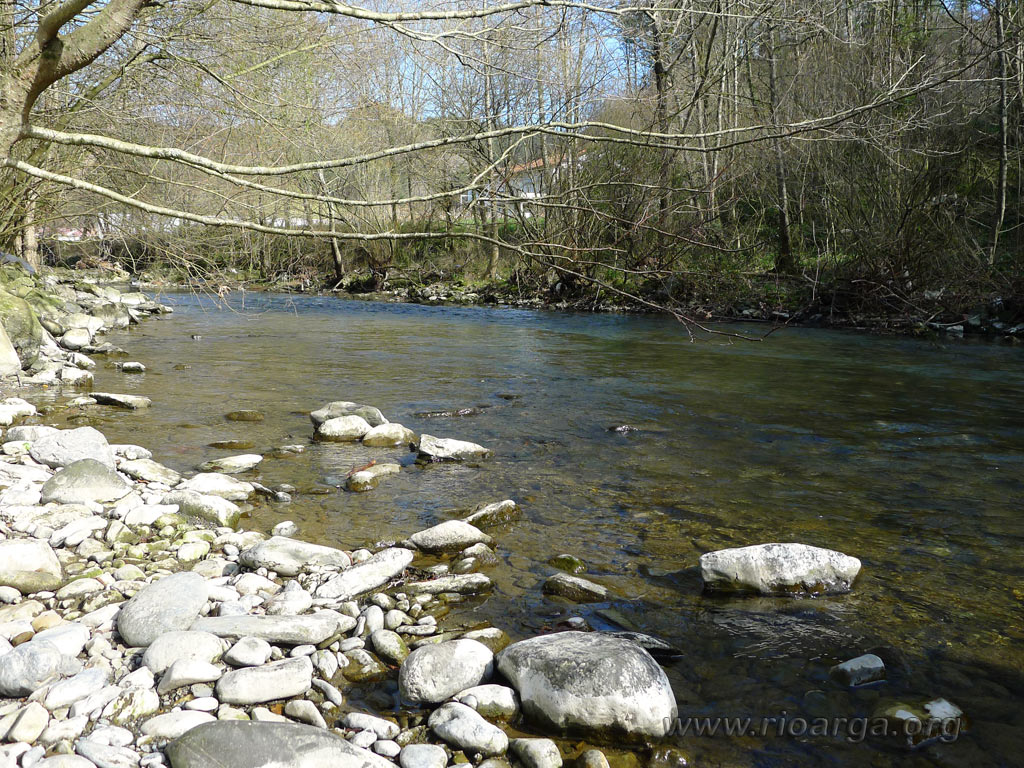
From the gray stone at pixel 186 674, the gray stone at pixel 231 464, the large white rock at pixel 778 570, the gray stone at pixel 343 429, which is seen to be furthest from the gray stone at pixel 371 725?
the gray stone at pixel 343 429

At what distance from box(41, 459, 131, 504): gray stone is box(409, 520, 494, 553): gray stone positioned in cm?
176

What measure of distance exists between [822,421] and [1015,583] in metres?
3.48

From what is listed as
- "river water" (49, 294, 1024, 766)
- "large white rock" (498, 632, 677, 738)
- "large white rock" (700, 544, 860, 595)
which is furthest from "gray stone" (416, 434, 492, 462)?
"large white rock" (498, 632, 677, 738)

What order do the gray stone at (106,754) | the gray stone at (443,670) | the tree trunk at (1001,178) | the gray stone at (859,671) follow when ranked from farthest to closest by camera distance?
1. the tree trunk at (1001,178)
2. the gray stone at (859,671)
3. the gray stone at (443,670)
4. the gray stone at (106,754)

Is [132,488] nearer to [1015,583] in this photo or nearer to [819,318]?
[1015,583]

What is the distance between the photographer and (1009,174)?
13.5m

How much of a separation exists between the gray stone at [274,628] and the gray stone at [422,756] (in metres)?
0.73

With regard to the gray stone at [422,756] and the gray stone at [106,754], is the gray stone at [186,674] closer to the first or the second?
the gray stone at [106,754]

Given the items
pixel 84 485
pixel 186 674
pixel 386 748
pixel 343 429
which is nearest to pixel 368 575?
pixel 186 674

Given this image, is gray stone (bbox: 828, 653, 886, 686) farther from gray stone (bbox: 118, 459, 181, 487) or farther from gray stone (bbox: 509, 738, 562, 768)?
gray stone (bbox: 118, 459, 181, 487)

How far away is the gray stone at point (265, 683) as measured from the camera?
247 cm

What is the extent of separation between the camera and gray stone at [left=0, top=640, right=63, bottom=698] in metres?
2.40

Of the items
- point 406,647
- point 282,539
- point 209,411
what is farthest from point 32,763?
point 209,411

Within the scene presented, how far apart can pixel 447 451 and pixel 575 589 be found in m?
2.39
